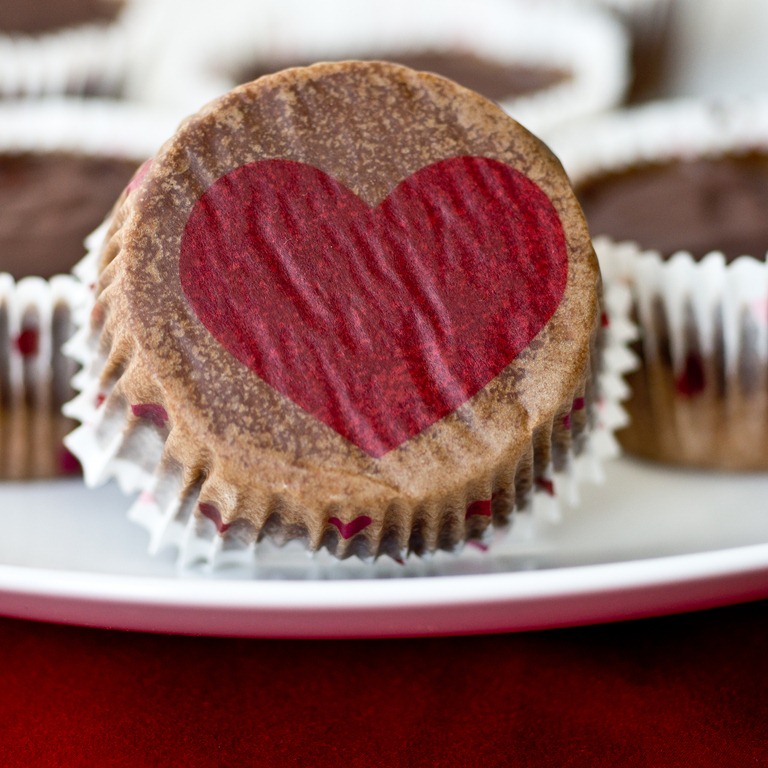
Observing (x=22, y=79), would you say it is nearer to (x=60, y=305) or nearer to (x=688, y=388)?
(x=60, y=305)

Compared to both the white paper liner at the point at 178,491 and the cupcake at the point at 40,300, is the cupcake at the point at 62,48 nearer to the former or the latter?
the cupcake at the point at 40,300

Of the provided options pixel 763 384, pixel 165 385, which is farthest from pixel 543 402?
pixel 763 384

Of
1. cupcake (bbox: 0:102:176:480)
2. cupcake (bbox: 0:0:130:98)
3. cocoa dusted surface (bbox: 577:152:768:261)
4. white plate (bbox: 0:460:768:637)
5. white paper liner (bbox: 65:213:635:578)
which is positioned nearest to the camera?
white plate (bbox: 0:460:768:637)

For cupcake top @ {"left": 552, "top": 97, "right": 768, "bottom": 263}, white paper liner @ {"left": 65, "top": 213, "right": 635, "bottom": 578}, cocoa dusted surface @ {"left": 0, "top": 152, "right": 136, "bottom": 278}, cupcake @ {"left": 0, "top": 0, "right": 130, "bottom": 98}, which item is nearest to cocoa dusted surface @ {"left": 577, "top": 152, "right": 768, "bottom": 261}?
cupcake top @ {"left": 552, "top": 97, "right": 768, "bottom": 263}

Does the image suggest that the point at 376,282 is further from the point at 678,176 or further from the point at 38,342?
the point at 678,176

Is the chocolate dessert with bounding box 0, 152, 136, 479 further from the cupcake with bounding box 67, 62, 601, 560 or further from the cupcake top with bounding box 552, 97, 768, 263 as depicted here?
the cupcake top with bounding box 552, 97, 768, 263
